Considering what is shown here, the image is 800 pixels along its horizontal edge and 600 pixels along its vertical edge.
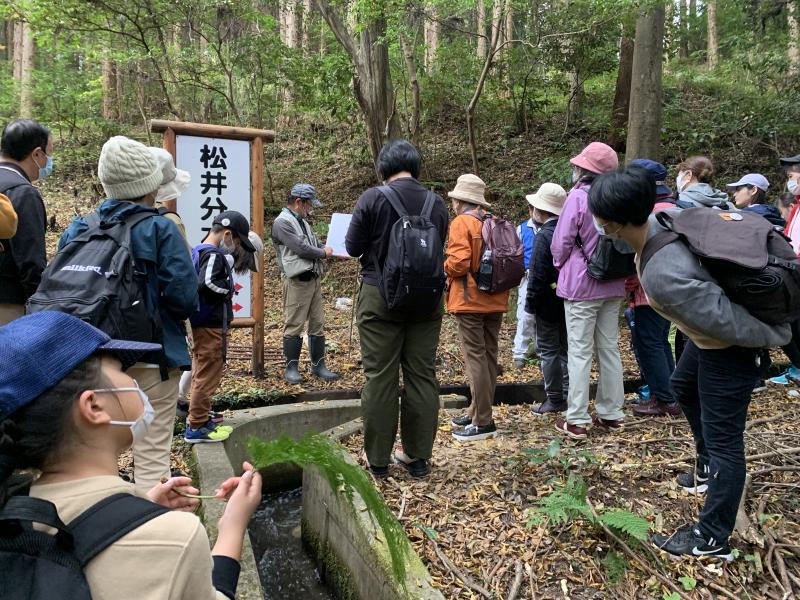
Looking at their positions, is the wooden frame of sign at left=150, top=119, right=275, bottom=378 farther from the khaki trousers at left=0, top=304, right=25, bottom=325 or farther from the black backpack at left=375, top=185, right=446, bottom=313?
the black backpack at left=375, top=185, right=446, bottom=313

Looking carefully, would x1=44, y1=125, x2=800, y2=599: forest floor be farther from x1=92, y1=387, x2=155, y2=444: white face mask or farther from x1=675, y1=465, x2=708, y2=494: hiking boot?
x1=92, y1=387, x2=155, y2=444: white face mask

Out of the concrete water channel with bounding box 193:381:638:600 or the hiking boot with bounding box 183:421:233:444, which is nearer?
the concrete water channel with bounding box 193:381:638:600

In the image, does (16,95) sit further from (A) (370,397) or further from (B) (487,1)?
(A) (370,397)

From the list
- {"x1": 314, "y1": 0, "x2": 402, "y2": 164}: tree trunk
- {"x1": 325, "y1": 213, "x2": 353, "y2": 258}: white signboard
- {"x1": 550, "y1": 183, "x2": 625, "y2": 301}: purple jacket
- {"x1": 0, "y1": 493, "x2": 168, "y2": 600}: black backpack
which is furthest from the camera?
{"x1": 314, "y1": 0, "x2": 402, "y2": 164}: tree trunk

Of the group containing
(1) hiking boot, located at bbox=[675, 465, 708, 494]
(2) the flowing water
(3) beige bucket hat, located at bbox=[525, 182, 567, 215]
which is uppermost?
(3) beige bucket hat, located at bbox=[525, 182, 567, 215]

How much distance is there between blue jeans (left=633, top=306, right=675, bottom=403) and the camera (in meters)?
4.56

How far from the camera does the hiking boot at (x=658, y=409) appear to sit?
14.9 feet

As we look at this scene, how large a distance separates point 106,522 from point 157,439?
2.14 m

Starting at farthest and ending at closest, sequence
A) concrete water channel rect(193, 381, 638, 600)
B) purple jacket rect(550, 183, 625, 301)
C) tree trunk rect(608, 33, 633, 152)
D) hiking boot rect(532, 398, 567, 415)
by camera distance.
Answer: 1. tree trunk rect(608, 33, 633, 152)
2. hiking boot rect(532, 398, 567, 415)
3. purple jacket rect(550, 183, 625, 301)
4. concrete water channel rect(193, 381, 638, 600)

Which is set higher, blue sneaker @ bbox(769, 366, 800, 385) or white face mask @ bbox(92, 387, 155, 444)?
white face mask @ bbox(92, 387, 155, 444)

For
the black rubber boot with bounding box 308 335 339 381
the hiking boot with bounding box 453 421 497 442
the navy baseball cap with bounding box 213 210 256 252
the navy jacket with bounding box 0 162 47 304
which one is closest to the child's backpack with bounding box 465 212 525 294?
A: the hiking boot with bounding box 453 421 497 442

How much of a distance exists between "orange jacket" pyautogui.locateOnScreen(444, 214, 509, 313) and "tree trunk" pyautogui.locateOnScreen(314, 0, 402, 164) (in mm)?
7336

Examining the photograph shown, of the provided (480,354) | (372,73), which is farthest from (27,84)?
(480,354)

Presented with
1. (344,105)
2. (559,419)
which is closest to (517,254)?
(559,419)
